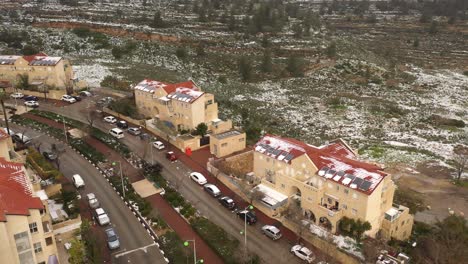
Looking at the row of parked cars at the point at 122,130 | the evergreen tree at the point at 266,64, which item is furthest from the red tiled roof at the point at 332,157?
the evergreen tree at the point at 266,64

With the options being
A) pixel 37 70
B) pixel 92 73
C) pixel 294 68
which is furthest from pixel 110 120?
pixel 294 68

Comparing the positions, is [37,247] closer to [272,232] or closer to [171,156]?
[272,232]

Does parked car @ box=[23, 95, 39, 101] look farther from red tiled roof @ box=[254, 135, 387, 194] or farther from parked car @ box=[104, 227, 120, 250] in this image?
red tiled roof @ box=[254, 135, 387, 194]

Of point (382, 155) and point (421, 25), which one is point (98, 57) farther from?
point (421, 25)

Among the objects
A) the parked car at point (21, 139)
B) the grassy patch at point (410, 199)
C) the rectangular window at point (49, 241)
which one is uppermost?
the parked car at point (21, 139)

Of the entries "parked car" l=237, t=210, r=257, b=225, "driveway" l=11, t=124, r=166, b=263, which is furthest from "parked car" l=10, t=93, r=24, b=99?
"parked car" l=237, t=210, r=257, b=225

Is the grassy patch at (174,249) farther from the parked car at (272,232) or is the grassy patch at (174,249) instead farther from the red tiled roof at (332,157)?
the red tiled roof at (332,157)

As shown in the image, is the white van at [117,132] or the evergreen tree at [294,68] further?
the evergreen tree at [294,68]
